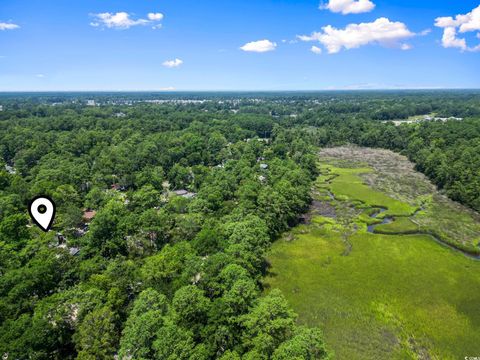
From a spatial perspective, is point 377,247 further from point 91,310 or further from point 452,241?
point 91,310

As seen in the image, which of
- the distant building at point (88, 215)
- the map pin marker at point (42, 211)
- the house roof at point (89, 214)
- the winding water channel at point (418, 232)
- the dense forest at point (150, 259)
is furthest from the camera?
the house roof at point (89, 214)

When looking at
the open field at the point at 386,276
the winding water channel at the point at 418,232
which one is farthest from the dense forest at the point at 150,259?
the winding water channel at the point at 418,232

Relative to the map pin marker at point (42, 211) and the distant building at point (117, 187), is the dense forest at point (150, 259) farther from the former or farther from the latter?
the map pin marker at point (42, 211)

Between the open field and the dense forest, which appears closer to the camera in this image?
the dense forest

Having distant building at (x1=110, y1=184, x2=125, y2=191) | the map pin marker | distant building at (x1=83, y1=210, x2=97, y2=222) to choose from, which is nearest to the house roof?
distant building at (x1=83, y1=210, x2=97, y2=222)

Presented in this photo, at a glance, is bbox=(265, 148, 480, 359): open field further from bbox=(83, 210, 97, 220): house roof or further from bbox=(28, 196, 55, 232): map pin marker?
bbox=(83, 210, 97, 220): house roof

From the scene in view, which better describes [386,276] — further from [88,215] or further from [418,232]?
[88,215]

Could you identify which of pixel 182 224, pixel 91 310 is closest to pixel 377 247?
pixel 182 224
